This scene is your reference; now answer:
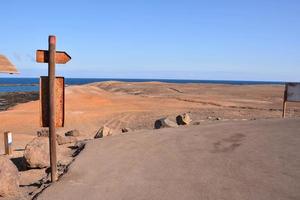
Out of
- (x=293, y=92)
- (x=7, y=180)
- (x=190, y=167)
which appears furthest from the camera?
(x=293, y=92)

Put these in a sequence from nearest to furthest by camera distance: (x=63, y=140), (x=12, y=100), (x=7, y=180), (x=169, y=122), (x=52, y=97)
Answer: (x=7, y=180)
(x=52, y=97)
(x=63, y=140)
(x=169, y=122)
(x=12, y=100)

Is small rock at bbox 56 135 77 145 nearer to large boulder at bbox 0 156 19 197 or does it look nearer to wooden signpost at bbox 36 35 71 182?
wooden signpost at bbox 36 35 71 182

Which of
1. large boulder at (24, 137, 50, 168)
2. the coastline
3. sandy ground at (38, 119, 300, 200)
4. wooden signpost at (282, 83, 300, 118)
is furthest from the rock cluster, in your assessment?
the coastline

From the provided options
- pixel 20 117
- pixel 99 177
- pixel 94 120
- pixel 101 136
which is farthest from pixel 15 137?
pixel 99 177

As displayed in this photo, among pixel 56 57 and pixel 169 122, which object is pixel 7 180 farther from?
A: pixel 169 122

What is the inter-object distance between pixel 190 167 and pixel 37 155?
384 centimetres

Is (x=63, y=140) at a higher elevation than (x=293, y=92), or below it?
below

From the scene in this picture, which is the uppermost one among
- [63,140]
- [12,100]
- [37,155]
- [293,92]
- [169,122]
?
[293,92]

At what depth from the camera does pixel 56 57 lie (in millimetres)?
9398

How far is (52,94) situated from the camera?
9.34m

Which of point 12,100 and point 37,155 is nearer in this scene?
point 37,155

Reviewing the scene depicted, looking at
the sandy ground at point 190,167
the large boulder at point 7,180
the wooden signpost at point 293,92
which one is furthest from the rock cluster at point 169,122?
the large boulder at point 7,180

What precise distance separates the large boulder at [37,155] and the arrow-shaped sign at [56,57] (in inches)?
111

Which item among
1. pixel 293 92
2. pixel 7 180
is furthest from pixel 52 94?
pixel 293 92
